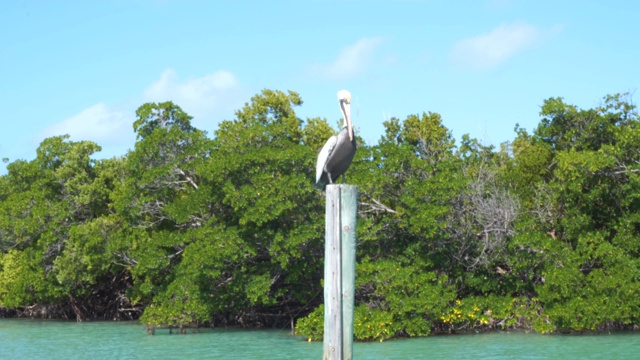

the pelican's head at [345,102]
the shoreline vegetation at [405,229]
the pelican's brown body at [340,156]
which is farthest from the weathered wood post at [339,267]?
the shoreline vegetation at [405,229]

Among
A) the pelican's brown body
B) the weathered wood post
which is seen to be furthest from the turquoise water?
the weathered wood post

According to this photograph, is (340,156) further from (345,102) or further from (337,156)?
(345,102)

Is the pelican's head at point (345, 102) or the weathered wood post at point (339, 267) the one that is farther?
the pelican's head at point (345, 102)

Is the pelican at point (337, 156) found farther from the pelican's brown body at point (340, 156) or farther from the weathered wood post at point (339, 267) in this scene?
the weathered wood post at point (339, 267)

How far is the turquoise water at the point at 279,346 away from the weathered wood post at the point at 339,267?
998 cm

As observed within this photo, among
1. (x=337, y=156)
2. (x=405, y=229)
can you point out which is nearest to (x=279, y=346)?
(x=405, y=229)

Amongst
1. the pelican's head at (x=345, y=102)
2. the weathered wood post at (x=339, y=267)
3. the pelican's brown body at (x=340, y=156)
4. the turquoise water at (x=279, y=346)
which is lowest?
the turquoise water at (x=279, y=346)

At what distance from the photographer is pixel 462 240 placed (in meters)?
21.2

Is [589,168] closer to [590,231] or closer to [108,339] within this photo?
[590,231]

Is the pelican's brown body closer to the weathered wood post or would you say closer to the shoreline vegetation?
the weathered wood post

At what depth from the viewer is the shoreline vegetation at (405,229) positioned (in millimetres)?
19766

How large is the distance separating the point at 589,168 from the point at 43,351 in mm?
13153

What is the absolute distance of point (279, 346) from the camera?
1992 centimetres

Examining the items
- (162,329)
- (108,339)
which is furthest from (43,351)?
(162,329)
